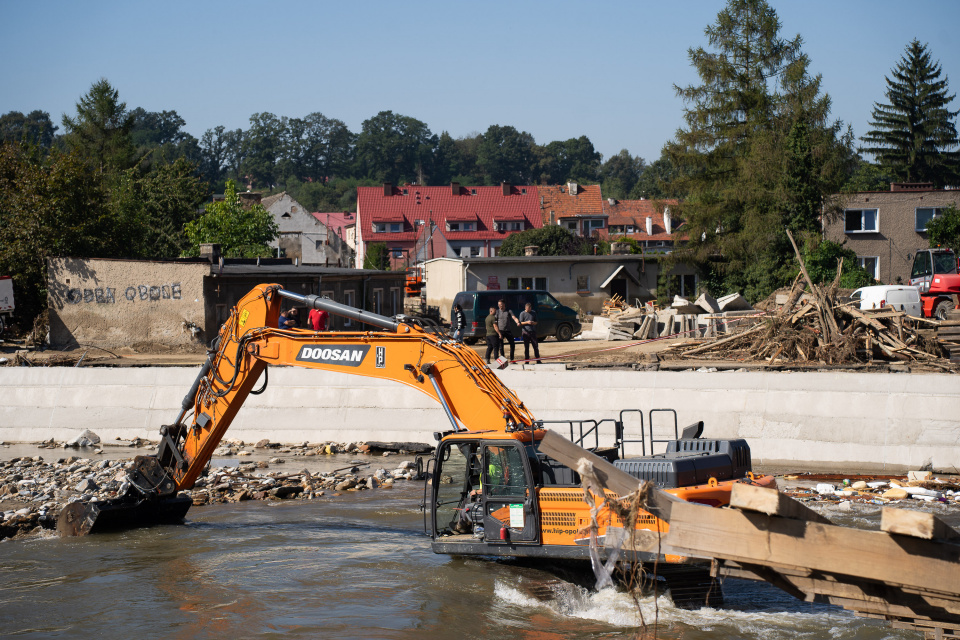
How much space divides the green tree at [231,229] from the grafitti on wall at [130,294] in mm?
19375

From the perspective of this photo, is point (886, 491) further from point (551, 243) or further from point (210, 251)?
point (551, 243)

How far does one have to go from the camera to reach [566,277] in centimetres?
4244

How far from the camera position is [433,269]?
4469 cm

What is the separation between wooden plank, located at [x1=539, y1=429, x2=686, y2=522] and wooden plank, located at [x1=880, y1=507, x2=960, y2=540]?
1279 millimetres

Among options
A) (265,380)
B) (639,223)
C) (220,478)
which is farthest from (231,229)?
(639,223)

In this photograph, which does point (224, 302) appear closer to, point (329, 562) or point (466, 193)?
point (329, 562)

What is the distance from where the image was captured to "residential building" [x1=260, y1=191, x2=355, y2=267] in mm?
78500

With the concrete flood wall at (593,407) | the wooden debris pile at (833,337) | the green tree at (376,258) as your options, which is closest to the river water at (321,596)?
the concrete flood wall at (593,407)

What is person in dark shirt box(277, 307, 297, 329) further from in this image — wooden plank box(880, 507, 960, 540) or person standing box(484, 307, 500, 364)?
A: wooden plank box(880, 507, 960, 540)

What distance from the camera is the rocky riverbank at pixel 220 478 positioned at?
13.2m

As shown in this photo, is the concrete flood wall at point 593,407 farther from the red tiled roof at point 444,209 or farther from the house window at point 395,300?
the red tiled roof at point 444,209

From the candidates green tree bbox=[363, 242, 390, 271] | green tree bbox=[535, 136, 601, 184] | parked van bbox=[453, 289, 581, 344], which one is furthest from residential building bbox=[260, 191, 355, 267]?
green tree bbox=[535, 136, 601, 184]

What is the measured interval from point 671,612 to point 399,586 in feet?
10.0

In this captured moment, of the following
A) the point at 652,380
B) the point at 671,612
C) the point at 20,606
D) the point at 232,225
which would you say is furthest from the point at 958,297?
the point at 232,225
